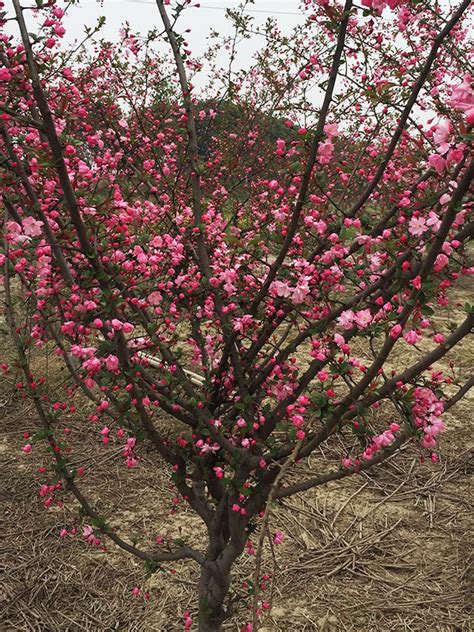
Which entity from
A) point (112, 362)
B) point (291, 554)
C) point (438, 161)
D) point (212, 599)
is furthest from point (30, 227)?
point (291, 554)

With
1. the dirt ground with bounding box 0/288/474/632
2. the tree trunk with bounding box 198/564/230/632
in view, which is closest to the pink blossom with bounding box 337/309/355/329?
the tree trunk with bounding box 198/564/230/632

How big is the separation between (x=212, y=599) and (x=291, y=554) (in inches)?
41.3

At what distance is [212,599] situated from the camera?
8.47 feet

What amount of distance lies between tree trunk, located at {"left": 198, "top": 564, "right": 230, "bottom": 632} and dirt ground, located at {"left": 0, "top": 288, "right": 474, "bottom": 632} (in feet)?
1.06

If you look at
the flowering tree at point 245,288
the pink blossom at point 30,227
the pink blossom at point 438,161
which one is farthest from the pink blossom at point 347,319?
the pink blossom at point 30,227

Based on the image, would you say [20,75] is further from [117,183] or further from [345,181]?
[345,181]

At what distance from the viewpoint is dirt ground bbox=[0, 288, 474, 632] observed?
3.02 m

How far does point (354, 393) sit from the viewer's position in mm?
1715

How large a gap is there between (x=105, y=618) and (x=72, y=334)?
1.75 m

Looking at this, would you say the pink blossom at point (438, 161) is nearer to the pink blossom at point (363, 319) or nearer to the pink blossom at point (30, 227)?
the pink blossom at point (363, 319)

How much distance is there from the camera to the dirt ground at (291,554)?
3.02 m

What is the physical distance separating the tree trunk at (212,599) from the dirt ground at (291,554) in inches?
12.7

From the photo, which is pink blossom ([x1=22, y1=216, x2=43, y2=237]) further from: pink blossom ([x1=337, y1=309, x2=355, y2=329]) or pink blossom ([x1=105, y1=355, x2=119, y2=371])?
pink blossom ([x1=337, y1=309, x2=355, y2=329])

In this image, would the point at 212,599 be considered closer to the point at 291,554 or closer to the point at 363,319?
the point at 291,554
